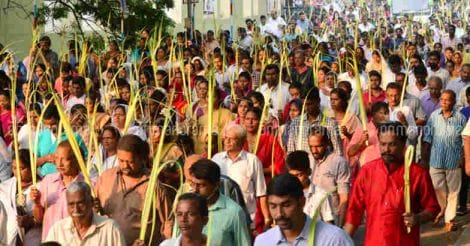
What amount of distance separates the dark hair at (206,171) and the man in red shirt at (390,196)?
3.19 ft

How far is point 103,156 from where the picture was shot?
9039 millimetres

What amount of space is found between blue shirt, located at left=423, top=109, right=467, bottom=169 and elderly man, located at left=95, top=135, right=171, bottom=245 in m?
4.79

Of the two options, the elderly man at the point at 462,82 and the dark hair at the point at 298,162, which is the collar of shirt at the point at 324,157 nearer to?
the dark hair at the point at 298,162

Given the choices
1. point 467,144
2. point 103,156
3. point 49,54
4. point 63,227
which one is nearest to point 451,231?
point 467,144

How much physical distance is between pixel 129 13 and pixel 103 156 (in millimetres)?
8822

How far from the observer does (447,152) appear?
11344mm

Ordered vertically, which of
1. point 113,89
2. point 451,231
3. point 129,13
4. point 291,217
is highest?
point 129,13

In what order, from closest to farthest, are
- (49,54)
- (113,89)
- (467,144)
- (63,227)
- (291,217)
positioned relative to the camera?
(291,217) < (63,227) < (467,144) < (113,89) < (49,54)

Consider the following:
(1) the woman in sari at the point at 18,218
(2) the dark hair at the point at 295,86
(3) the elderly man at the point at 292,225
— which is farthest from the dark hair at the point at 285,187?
(2) the dark hair at the point at 295,86

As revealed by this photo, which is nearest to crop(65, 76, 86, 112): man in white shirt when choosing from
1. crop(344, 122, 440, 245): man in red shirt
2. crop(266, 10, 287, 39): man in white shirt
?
crop(344, 122, 440, 245): man in red shirt

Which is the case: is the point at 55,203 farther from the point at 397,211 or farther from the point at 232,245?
the point at 397,211

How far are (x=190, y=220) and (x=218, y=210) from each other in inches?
25.2

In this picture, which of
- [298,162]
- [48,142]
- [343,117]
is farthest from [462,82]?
[298,162]

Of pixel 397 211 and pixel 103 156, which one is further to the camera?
pixel 103 156
